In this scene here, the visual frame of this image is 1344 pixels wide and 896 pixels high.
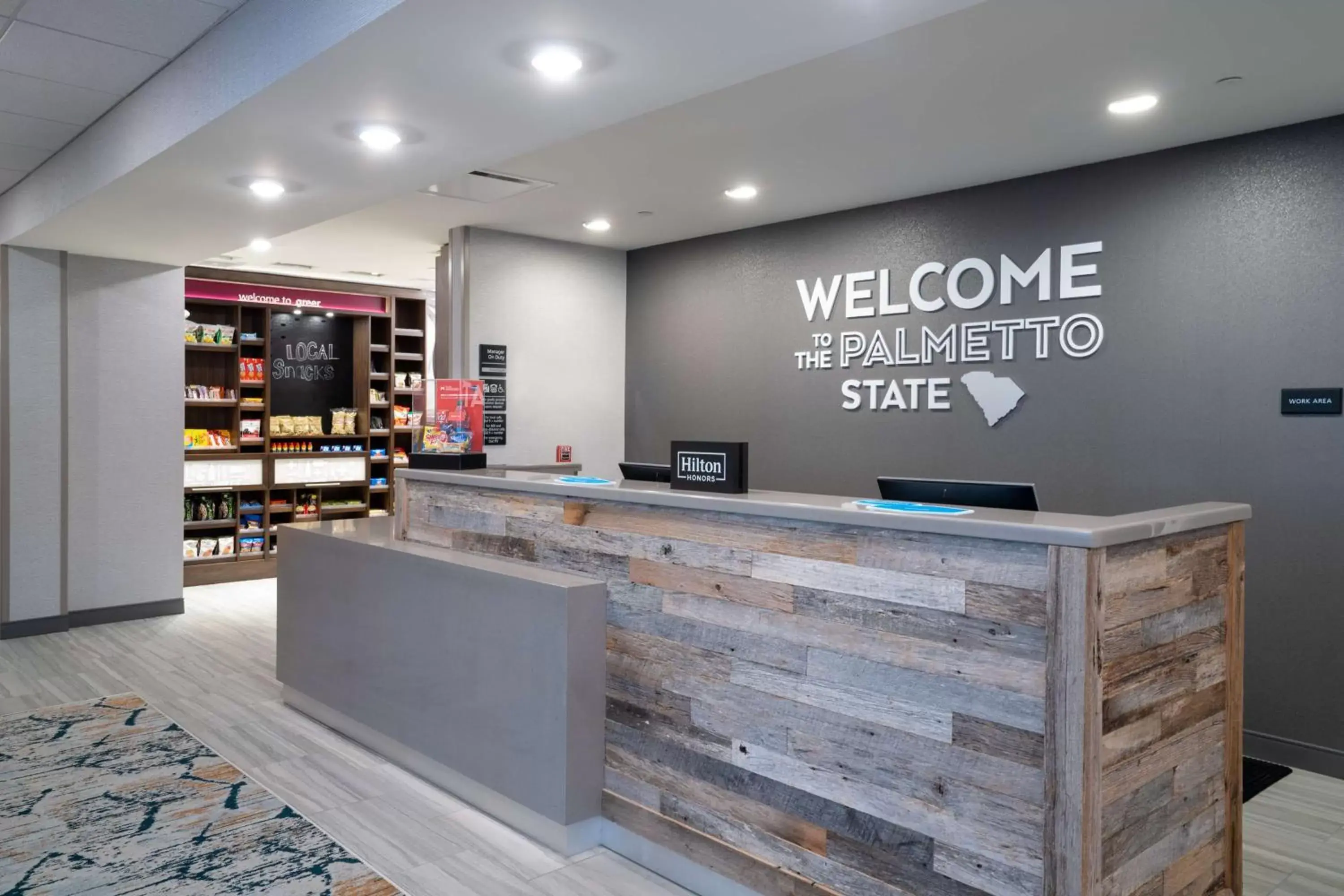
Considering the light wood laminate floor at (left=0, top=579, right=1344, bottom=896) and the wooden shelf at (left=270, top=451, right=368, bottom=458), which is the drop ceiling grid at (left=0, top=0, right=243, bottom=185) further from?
the wooden shelf at (left=270, top=451, right=368, bottom=458)

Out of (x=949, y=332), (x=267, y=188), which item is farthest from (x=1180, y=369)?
(x=267, y=188)

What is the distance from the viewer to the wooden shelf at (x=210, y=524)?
7898 mm

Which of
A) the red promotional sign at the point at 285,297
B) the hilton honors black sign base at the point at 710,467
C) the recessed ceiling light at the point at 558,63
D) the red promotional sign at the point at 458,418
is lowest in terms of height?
the hilton honors black sign base at the point at 710,467

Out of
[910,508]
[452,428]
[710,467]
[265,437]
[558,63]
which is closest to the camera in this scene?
[910,508]

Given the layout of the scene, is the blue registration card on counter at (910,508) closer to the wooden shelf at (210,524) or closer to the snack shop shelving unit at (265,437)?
the snack shop shelving unit at (265,437)

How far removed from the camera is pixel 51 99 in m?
4.03

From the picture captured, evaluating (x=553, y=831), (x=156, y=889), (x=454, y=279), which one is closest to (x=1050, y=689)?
(x=553, y=831)

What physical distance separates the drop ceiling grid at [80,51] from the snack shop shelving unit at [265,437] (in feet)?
12.6

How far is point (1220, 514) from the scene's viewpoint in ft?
7.98

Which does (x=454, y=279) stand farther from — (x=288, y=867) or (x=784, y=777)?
(x=784, y=777)

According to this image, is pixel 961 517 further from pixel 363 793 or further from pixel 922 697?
pixel 363 793

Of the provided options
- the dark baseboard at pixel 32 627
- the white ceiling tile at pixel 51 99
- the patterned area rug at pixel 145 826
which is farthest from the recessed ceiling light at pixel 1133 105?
the dark baseboard at pixel 32 627

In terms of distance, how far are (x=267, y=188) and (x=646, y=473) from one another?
7.55 ft

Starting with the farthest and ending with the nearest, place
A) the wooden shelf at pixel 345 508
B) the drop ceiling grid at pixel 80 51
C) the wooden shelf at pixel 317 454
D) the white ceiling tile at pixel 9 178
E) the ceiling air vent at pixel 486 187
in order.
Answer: the wooden shelf at pixel 345 508, the wooden shelf at pixel 317 454, the white ceiling tile at pixel 9 178, the ceiling air vent at pixel 486 187, the drop ceiling grid at pixel 80 51
